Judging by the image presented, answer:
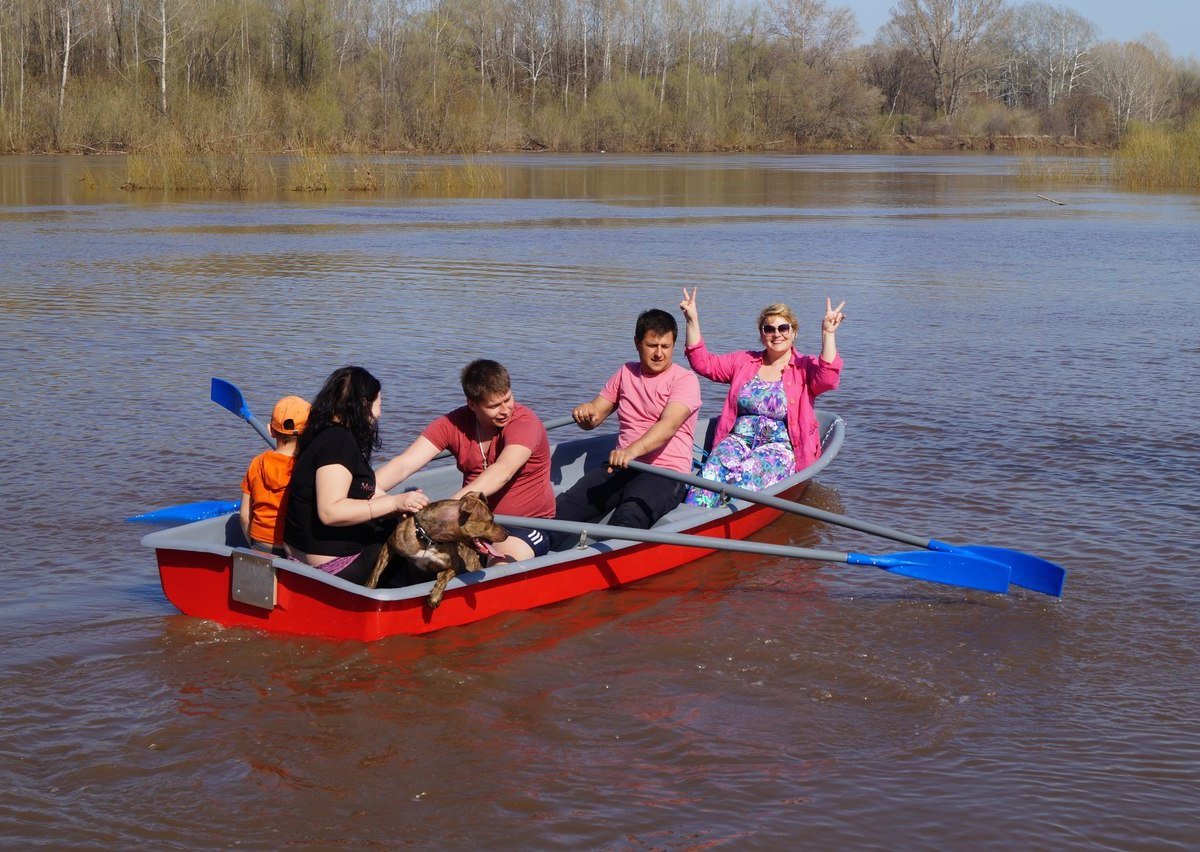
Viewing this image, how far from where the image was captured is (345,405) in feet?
16.5

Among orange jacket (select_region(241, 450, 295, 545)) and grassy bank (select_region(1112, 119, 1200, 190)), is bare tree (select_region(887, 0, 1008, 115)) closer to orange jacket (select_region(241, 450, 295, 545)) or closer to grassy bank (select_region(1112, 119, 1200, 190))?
grassy bank (select_region(1112, 119, 1200, 190))

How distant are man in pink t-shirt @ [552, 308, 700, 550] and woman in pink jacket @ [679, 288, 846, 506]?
44 cm

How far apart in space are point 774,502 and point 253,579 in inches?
98.8

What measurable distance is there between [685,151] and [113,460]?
5617cm

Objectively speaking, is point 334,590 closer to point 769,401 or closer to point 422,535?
point 422,535

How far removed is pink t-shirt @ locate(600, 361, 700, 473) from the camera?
6691 mm

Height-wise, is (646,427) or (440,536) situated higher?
(646,427)

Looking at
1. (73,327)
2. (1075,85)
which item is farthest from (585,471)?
(1075,85)

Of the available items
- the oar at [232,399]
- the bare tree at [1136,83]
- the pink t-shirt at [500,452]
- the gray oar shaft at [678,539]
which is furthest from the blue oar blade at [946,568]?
the bare tree at [1136,83]

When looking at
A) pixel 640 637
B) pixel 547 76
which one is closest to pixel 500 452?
pixel 640 637

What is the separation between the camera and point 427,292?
15594 millimetres

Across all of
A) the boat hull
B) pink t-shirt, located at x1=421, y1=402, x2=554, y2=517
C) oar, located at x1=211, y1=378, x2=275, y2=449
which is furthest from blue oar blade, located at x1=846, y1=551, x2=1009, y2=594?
oar, located at x1=211, y1=378, x2=275, y2=449

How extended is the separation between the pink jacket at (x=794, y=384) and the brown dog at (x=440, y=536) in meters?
2.41

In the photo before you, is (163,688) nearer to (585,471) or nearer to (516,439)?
(516,439)
